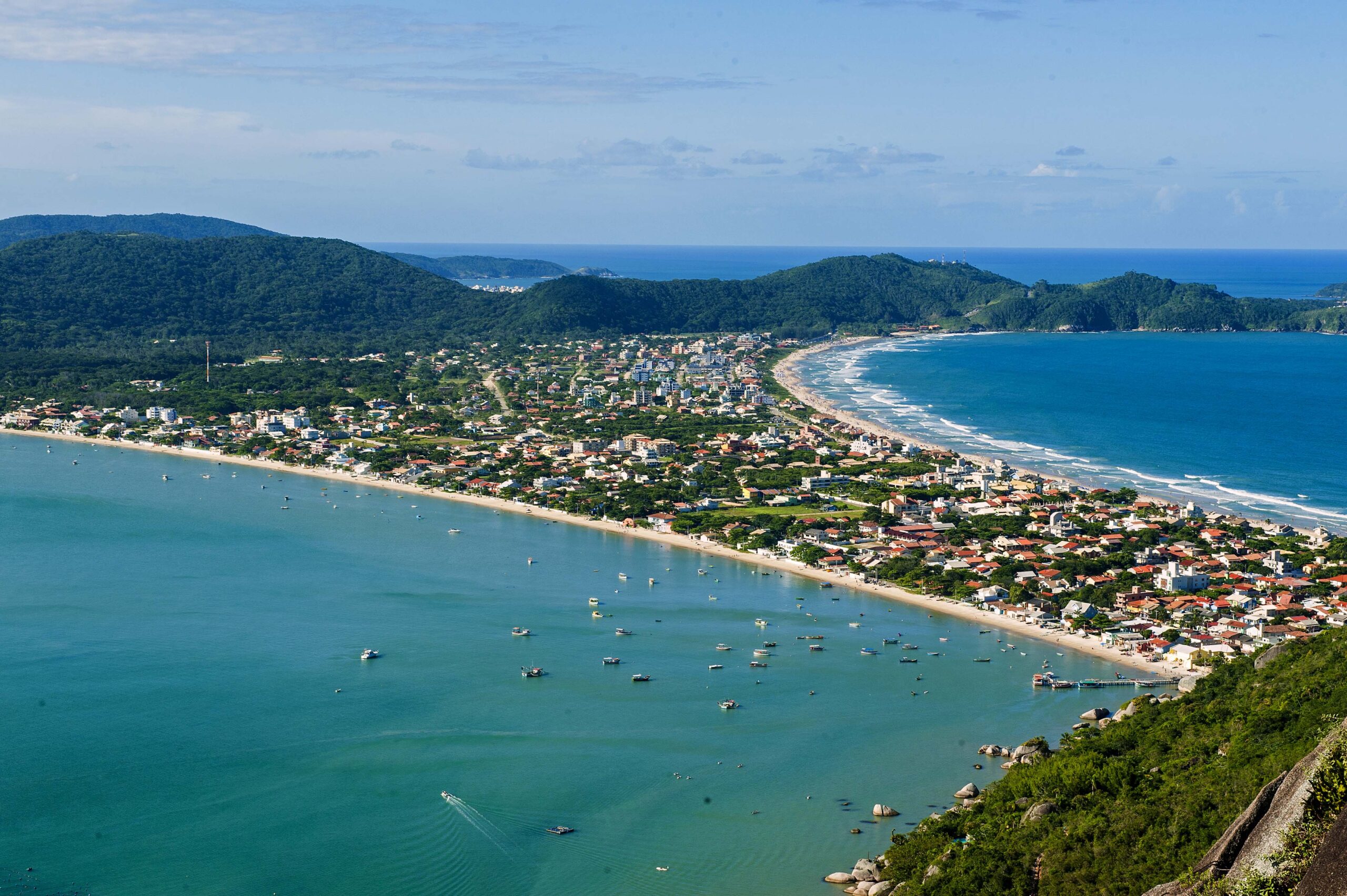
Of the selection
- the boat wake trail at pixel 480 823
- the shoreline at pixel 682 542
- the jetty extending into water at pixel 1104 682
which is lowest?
the boat wake trail at pixel 480 823

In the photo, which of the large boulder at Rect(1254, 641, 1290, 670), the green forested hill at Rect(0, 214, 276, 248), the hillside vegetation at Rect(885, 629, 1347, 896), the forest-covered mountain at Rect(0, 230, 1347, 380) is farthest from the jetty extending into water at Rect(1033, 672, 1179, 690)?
the green forested hill at Rect(0, 214, 276, 248)

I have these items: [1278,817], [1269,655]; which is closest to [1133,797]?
[1269,655]

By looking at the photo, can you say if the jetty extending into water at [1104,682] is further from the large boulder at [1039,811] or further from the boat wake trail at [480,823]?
the boat wake trail at [480,823]

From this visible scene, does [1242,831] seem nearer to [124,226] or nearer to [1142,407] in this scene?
[1142,407]

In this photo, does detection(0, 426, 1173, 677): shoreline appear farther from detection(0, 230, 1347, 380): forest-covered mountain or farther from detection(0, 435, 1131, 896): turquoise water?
detection(0, 230, 1347, 380): forest-covered mountain

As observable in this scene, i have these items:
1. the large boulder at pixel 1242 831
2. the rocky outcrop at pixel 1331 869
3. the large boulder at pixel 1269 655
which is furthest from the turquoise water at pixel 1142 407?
the rocky outcrop at pixel 1331 869

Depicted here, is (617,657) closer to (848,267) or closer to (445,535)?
(445,535)
